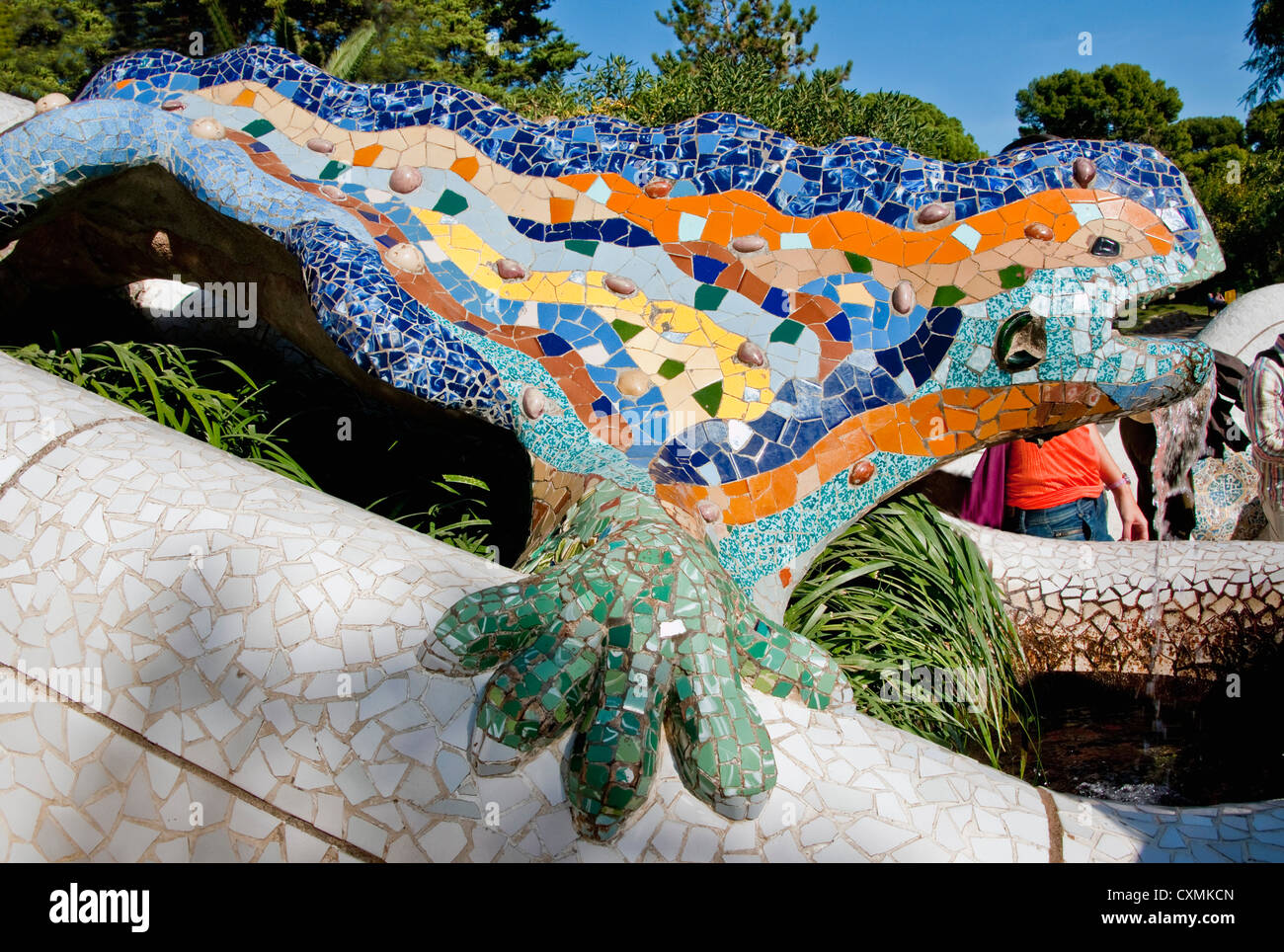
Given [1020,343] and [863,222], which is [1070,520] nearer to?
[1020,343]

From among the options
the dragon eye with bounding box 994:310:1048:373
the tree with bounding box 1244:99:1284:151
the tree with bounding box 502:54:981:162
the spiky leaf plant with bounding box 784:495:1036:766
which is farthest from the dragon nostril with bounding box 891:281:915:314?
the tree with bounding box 1244:99:1284:151

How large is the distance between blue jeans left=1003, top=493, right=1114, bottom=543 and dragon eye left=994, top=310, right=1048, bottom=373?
91.3 inches

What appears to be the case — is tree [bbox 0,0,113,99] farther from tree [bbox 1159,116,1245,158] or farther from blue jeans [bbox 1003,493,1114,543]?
tree [bbox 1159,116,1245,158]

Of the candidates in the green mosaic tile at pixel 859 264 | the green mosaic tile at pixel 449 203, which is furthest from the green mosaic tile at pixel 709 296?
the green mosaic tile at pixel 449 203

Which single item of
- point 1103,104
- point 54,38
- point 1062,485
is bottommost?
point 1062,485

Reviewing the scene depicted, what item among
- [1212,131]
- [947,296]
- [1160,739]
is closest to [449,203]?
[947,296]

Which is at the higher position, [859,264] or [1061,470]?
[859,264]

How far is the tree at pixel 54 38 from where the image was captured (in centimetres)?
1374

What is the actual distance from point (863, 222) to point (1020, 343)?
545 mm

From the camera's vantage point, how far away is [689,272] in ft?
9.05

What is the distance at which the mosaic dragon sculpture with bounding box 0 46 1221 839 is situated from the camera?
8.18ft

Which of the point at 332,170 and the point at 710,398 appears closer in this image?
the point at 710,398

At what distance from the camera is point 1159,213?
2.69m
